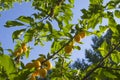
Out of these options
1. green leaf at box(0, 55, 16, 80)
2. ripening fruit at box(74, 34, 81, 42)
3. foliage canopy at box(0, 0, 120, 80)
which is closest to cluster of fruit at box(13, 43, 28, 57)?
foliage canopy at box(0, 0, 120, 80)

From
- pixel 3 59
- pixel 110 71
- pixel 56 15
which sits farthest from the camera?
pixel 56 15

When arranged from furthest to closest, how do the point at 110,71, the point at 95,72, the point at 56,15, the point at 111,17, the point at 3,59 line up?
the point at 56,15, the point at 111,17, the point at 95,72, the point at 110,71, the point at 3,59

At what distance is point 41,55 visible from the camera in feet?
9.45

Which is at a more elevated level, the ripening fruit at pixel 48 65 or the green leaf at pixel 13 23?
the green leaf at pixel 13 23

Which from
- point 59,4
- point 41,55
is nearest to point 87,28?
point 59,4

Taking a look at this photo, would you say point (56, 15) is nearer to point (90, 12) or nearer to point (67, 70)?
point (90, 12)

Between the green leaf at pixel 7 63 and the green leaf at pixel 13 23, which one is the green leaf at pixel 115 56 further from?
the green leaf at pixel 7 63

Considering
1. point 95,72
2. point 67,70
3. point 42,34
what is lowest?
point 67,70

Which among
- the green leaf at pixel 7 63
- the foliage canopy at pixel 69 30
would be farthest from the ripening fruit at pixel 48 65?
the green leaf at pixel 7 63

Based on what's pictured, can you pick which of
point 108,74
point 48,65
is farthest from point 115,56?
point 48,65

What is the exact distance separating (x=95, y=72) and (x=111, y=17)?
2.03ft

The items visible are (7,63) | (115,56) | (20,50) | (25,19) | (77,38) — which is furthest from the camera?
(20,50)

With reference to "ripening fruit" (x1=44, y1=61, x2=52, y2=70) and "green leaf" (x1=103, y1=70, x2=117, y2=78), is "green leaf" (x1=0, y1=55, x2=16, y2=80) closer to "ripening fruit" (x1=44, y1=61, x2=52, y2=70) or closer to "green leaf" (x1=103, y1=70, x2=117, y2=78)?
"green leaf" (x1=103, y1=70, x2=117, y2=78)

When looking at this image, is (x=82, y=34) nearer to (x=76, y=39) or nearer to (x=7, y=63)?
(x=76, y=39)
